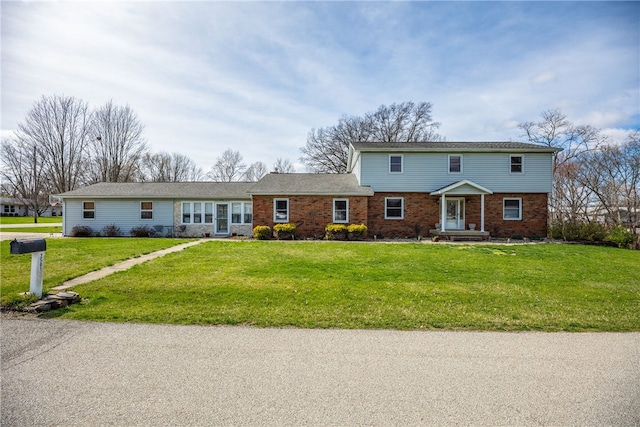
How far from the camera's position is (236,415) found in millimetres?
2770

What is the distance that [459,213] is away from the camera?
2098cm

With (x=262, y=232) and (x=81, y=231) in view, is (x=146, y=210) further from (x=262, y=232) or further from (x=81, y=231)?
(x=262, y=232)

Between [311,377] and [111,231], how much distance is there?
23.1 meters

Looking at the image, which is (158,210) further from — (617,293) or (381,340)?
(617,293)

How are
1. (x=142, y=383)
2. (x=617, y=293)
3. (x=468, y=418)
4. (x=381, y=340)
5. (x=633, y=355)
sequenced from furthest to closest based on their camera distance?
(x=617, y=293) → (x=381, y=340) → (x=633, y=355) → (x=142, y=383) → (x=468, y=418)

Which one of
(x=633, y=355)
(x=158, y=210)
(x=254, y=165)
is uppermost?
(x=254, y=165)

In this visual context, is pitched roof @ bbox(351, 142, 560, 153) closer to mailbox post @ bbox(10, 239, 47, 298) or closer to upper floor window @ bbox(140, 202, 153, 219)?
upper floor window @ bbox(140, 202, 153, 219)

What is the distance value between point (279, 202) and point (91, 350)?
1666 cm

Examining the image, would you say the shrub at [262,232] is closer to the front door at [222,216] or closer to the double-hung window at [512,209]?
the front door at [222,216]

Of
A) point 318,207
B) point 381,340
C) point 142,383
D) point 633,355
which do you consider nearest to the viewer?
point 142,383

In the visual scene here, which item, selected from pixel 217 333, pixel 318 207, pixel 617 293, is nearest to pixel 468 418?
pixel 217 333

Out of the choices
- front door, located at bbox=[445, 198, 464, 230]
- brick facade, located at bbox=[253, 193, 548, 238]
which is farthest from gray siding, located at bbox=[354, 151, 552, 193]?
front door, located at bbox=[445, 198, 464, 230]

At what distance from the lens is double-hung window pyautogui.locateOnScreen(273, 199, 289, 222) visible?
2042 centimetres

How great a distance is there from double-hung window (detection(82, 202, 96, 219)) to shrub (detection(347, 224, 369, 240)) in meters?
17.5
